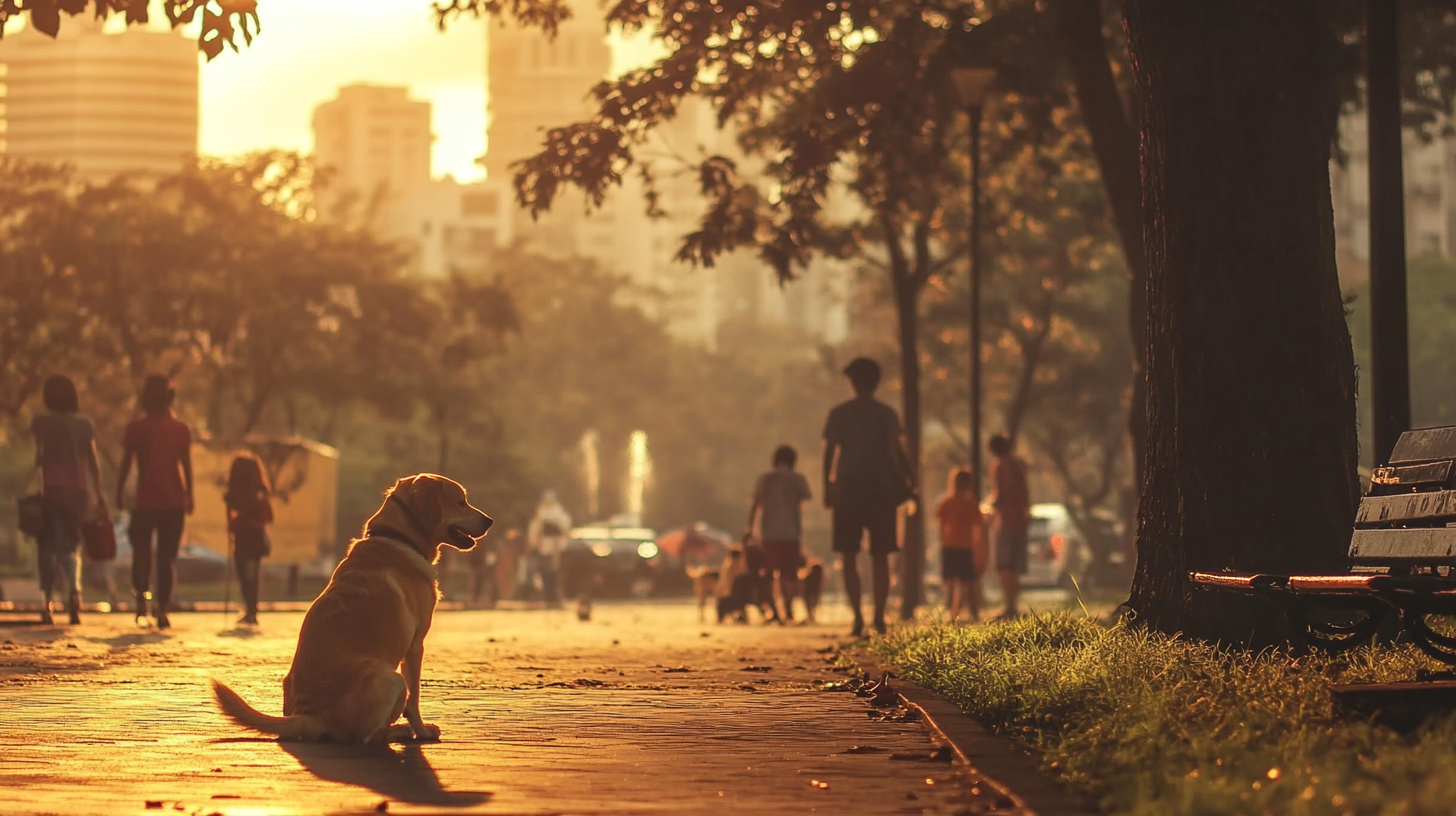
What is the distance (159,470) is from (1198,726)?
40.8 feet

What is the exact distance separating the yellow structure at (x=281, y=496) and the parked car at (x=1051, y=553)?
22030mm

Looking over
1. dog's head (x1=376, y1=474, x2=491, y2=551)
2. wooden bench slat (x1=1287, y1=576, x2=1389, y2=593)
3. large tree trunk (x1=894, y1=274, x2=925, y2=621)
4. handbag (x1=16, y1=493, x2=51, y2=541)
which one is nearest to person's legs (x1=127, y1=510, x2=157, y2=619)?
handbag (x1=16, y1=493, x2=51, y2=541)

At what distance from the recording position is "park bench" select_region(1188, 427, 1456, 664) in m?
8.16

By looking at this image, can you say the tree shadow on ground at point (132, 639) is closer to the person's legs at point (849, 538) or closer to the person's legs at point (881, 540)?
the person's legs at point (849, 538)

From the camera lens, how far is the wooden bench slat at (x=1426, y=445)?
9.10 metres

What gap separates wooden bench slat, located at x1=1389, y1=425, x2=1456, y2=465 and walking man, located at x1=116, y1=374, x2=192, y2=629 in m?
11.0

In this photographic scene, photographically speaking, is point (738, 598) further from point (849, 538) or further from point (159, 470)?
point (849, 538)

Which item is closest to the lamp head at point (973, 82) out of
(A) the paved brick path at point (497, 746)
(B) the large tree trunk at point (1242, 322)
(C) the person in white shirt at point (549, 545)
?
(A) the paved brick path at point (497, 746)

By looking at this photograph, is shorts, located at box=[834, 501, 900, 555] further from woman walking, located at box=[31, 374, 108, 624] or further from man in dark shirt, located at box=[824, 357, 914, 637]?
woman walking, located at box=[31, 374, 108, 624]

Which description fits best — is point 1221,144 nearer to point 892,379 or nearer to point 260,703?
point 260,703

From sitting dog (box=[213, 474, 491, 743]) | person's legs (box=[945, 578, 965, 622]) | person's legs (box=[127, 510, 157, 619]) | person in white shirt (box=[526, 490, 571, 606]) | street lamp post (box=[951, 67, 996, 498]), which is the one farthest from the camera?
person in white shirt (box=[526, 490, 571, 606])

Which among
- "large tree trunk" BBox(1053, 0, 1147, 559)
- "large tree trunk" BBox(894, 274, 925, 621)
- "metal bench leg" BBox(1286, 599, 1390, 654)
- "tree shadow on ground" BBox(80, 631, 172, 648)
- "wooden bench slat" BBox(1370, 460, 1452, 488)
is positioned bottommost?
"tree shadow on ground" BBox(80, 631, 172, 648)

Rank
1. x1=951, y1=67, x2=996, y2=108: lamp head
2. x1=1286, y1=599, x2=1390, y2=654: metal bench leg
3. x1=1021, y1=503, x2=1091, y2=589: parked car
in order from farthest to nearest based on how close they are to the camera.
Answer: x1=1021, y1=503, x2=1091, y2=589: parked car → x1=951, y1=67, x2=996, y2=108: lamp head → x1=1286, y1=599, x2=1390, y2=654: metal bench leg

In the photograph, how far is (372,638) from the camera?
8.42 meters
